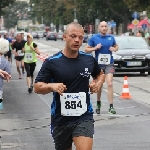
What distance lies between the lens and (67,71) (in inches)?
287

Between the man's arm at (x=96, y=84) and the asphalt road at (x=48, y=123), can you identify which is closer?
the man's arm at (x=96, y=84)

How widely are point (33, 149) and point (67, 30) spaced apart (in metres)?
3.59

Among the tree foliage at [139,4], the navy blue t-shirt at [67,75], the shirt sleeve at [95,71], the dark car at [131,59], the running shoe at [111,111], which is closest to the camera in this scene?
the navy blue t-shirt at [67,75]

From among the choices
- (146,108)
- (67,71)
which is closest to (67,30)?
(67,71)

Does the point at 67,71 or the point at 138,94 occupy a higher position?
the point at 67,71

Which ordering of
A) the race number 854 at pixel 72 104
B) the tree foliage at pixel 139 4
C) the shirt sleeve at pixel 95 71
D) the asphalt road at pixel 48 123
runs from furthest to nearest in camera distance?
the tree foliage at pixel 139 4 → the asphalt road at pixel 48 123 → the shirt sleeve at pixel 95 71 → the race number 854 at pixel 72 104

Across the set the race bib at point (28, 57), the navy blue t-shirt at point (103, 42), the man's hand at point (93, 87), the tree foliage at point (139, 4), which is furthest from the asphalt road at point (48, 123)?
the tree foliage at point (139, 4)

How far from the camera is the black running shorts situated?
736 cm

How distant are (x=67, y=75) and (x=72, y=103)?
0.33 m

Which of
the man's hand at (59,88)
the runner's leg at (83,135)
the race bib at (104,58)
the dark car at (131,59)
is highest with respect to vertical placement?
the man's hand at (59,88)

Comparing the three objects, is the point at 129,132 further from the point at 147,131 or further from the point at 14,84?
the point at 14,84

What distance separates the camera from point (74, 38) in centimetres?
720

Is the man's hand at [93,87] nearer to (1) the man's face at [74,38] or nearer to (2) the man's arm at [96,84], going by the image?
(2) the man's arm at [96,84]

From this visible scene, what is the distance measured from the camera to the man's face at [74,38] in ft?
23.6
